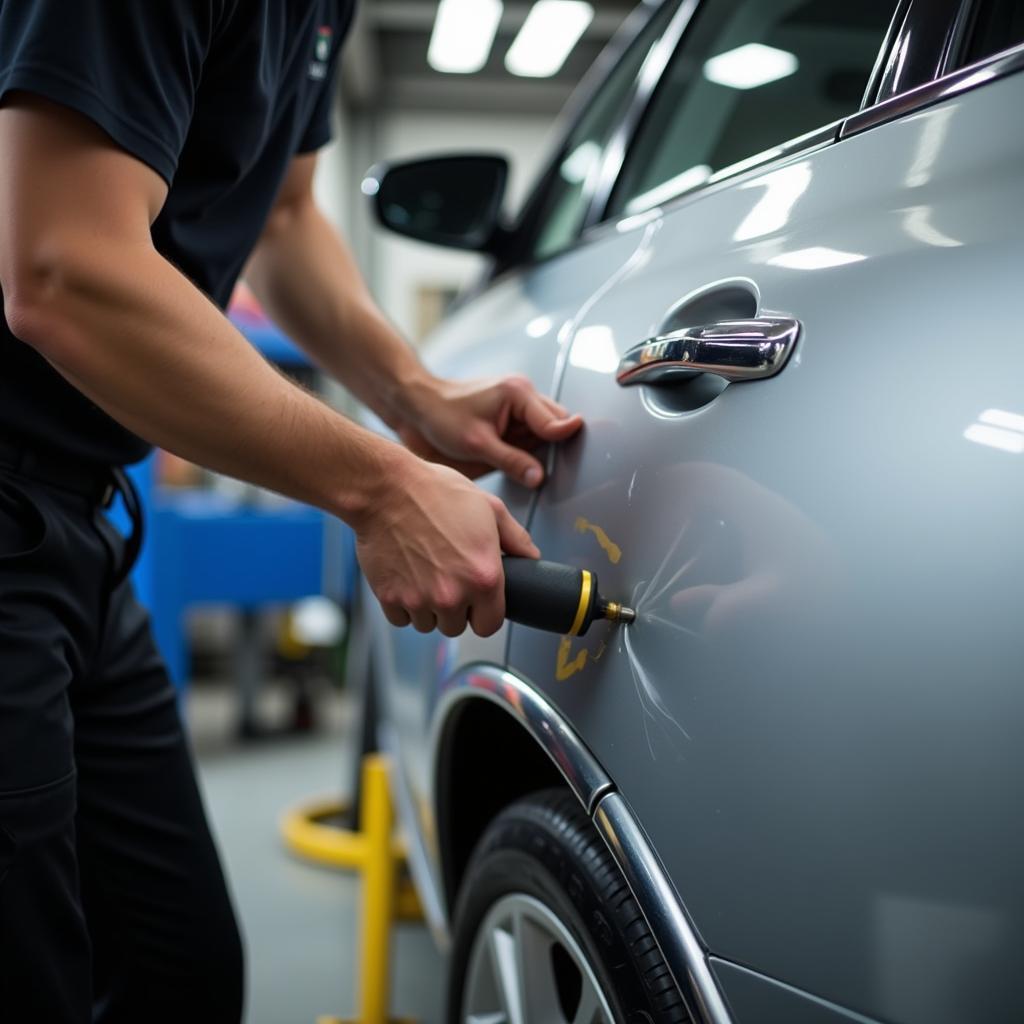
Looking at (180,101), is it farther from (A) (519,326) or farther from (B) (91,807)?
(B) (91,807)

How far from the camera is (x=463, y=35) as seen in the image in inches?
288

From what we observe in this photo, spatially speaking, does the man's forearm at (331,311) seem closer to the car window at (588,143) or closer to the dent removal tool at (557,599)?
the car window at (588,143)

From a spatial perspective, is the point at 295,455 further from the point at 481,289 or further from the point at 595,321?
the point at 481,289

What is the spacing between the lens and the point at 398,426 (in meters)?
1.30

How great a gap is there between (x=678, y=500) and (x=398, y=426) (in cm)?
60

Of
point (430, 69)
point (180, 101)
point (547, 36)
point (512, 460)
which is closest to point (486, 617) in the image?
point (512, 460)

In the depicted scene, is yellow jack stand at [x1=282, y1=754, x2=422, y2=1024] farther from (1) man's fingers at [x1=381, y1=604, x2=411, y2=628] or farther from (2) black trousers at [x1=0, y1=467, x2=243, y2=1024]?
(1) man's fingers at [x1=381, y1=604, x2=411, y2=628]

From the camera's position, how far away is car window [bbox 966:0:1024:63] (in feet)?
2.40

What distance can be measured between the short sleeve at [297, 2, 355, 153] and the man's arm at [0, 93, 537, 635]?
0.49 metres

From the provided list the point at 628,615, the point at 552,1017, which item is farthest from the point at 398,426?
the point at 552,1017

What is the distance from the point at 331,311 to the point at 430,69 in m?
7.50

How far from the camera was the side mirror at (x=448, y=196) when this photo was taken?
67.9 inches

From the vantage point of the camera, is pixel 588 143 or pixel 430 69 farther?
pixel 430 69

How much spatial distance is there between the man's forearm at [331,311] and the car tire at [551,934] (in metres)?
0.54
